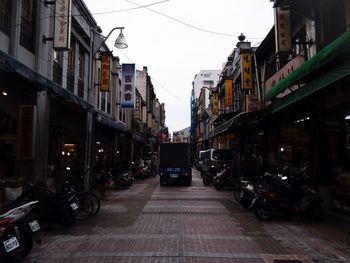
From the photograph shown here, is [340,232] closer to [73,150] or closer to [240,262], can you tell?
[240,262]

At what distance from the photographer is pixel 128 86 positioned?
1136 inches

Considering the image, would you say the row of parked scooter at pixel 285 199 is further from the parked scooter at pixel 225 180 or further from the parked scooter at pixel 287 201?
the parked scooter at pixel 225 180

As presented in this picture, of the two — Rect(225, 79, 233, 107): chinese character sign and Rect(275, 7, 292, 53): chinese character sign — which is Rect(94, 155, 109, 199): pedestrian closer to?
Rect(275, 7, 292, 53): chinese character sign

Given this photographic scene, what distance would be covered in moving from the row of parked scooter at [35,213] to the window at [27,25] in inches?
192

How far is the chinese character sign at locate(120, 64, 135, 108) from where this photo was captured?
1134 inches

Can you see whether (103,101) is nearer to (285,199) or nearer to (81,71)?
(81,71)

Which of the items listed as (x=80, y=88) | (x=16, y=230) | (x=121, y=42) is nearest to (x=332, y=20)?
(x=121, y=42)

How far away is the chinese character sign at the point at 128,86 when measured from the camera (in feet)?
94.5

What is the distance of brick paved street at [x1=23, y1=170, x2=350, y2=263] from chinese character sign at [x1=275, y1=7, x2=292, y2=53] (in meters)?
6.59

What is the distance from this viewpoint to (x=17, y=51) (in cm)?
1302

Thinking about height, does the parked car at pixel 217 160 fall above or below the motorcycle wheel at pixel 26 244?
above

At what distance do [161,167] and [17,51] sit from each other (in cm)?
1349

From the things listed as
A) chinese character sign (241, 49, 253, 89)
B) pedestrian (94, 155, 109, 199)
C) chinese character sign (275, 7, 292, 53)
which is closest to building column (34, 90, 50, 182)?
pedestrian (94, 155, 109, 199)

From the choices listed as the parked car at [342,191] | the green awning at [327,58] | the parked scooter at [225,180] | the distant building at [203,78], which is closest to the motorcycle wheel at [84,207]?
the green awning at [327,58]
